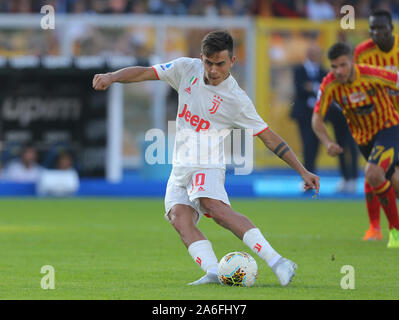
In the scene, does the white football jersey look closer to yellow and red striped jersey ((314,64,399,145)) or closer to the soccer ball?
the soccer ball

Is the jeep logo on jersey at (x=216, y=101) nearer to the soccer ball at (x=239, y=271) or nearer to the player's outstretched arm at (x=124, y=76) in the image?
the player's outstretched arm at (x=124, y=76)

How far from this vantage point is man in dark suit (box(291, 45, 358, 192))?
1928 centimetres

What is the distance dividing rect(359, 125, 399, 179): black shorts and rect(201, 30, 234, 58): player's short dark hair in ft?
12.3

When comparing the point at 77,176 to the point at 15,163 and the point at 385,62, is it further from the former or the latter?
the point at 385,62

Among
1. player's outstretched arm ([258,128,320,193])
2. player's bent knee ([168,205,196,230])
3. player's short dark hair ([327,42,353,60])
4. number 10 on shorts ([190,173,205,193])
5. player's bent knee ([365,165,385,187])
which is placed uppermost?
player's short dark hair ([327,42,353,60])

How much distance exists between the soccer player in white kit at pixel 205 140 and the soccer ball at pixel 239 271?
0.12 metres

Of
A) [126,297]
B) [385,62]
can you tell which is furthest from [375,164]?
[126,297]

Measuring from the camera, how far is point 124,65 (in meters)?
20.1

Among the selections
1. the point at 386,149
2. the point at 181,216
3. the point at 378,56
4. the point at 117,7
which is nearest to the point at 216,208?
the point at 181,216

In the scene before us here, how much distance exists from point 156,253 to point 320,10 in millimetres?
16945

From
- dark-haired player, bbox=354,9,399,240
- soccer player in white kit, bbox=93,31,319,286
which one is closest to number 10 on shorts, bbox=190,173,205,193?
soccer player in white kit, bbox=93,31,319,286

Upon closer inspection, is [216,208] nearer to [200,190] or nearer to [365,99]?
[200,190]

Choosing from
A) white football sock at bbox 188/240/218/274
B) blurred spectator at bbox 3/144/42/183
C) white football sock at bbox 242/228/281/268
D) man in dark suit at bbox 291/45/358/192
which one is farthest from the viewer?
blurred spectator at bbox 3/144/42/183

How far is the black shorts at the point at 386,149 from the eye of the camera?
10.7 meters
